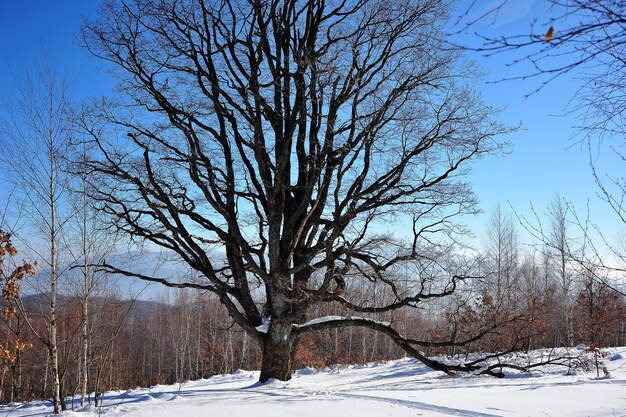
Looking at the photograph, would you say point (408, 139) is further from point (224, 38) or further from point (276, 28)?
point (224, 38)

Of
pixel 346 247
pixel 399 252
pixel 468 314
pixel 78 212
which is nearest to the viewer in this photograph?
pixel 346 247

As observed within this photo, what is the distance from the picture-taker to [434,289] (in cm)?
931

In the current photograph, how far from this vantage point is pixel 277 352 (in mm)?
8422

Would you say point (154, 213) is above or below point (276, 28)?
below

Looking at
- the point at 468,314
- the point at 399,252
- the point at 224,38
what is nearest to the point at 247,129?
the point at 224,38

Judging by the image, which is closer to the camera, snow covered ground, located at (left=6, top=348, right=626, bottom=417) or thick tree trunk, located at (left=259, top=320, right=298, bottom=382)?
snow covered ground, located at (left=6, top=348, right=626, bottom=417)

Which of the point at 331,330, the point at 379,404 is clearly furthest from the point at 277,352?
the point at 331,330

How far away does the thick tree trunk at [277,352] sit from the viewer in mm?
8367

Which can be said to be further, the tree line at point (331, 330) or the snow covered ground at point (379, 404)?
the tree line at point (331, 330)

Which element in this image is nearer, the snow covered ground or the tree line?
the snow covered ground

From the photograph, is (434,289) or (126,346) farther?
(126,346)

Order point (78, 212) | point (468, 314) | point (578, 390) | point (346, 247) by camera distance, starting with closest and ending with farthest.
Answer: point (578, 390) < point (346, 247) < point (78, 212) < point (468, 314)

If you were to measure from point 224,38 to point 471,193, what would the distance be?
576cm

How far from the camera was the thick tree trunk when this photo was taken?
27.5ft
